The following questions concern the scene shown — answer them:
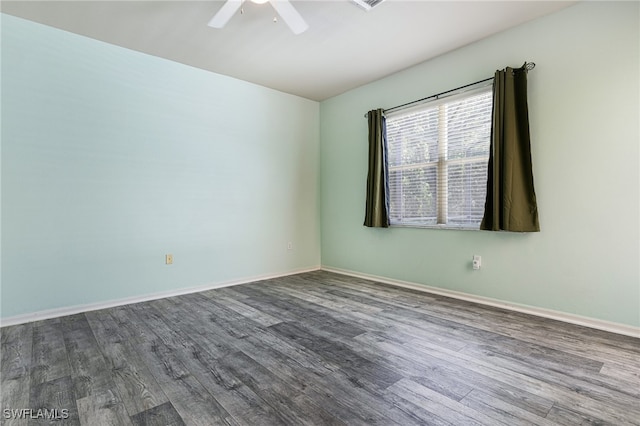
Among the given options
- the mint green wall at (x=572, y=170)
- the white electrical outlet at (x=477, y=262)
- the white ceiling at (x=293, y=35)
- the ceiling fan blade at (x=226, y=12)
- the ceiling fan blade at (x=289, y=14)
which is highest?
the white ceiling at (x=293, y=35)

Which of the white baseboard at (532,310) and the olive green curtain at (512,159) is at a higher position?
the olive green curtain at (512,159)

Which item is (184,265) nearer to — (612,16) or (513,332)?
(513,332)

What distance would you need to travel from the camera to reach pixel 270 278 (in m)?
4.41

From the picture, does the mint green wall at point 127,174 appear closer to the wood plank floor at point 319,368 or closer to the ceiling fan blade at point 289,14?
the wood plank floor at point 319,368

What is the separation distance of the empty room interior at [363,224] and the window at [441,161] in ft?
0.08

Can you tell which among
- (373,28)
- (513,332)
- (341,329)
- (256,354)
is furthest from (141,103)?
(513,332)

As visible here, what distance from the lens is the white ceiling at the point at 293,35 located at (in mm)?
2586

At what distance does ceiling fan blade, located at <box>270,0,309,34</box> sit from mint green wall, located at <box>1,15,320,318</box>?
1897 mm

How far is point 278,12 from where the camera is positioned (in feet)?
7.36

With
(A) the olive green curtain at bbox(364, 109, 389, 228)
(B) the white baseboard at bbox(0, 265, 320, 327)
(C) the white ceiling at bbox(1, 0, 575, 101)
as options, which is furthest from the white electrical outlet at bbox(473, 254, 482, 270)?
(B) the white baseboard at bbox(0, 265, 320, 327)

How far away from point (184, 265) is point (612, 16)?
15.1 ft

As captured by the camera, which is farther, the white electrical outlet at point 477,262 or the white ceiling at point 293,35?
the white electrical outlet at point 477,262

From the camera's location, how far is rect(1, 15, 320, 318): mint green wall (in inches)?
108

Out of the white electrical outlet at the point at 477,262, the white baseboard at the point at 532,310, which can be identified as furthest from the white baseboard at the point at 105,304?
the white electrical outlet at the point at 477,262
